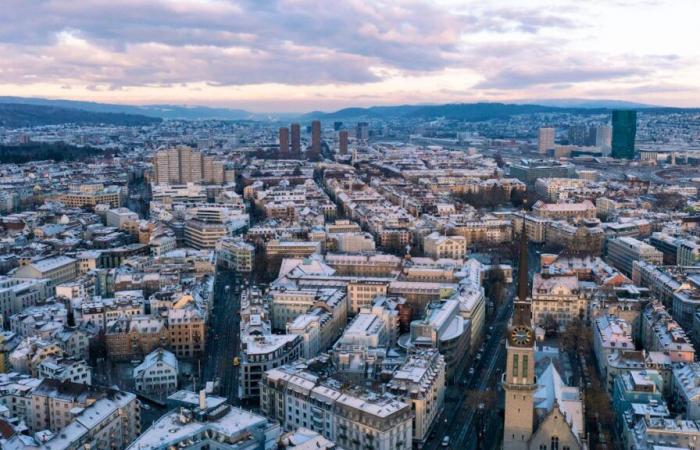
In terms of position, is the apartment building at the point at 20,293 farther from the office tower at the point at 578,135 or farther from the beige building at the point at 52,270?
the office tower at the point at 578,135

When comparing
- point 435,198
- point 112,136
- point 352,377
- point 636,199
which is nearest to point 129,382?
point 352,377

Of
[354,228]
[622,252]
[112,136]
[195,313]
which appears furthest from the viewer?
[112,136]

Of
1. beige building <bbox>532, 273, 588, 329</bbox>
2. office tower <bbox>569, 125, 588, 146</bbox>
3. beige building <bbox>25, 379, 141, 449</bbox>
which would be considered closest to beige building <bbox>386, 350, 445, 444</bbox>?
beige building <bbox>25, 379, 141, 449</bbox>

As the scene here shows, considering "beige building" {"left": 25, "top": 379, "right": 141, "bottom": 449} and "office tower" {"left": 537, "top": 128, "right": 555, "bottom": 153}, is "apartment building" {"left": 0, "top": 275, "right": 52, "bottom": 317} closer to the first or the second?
"beige building" {"left": 25, "top": 379, "right": 141, "bottom": 449}

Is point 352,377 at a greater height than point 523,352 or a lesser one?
lesser

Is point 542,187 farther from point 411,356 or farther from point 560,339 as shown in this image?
point 411,356

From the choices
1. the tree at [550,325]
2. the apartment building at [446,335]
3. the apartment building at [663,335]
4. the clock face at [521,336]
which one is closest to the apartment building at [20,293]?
the apartment building at [446,335]
